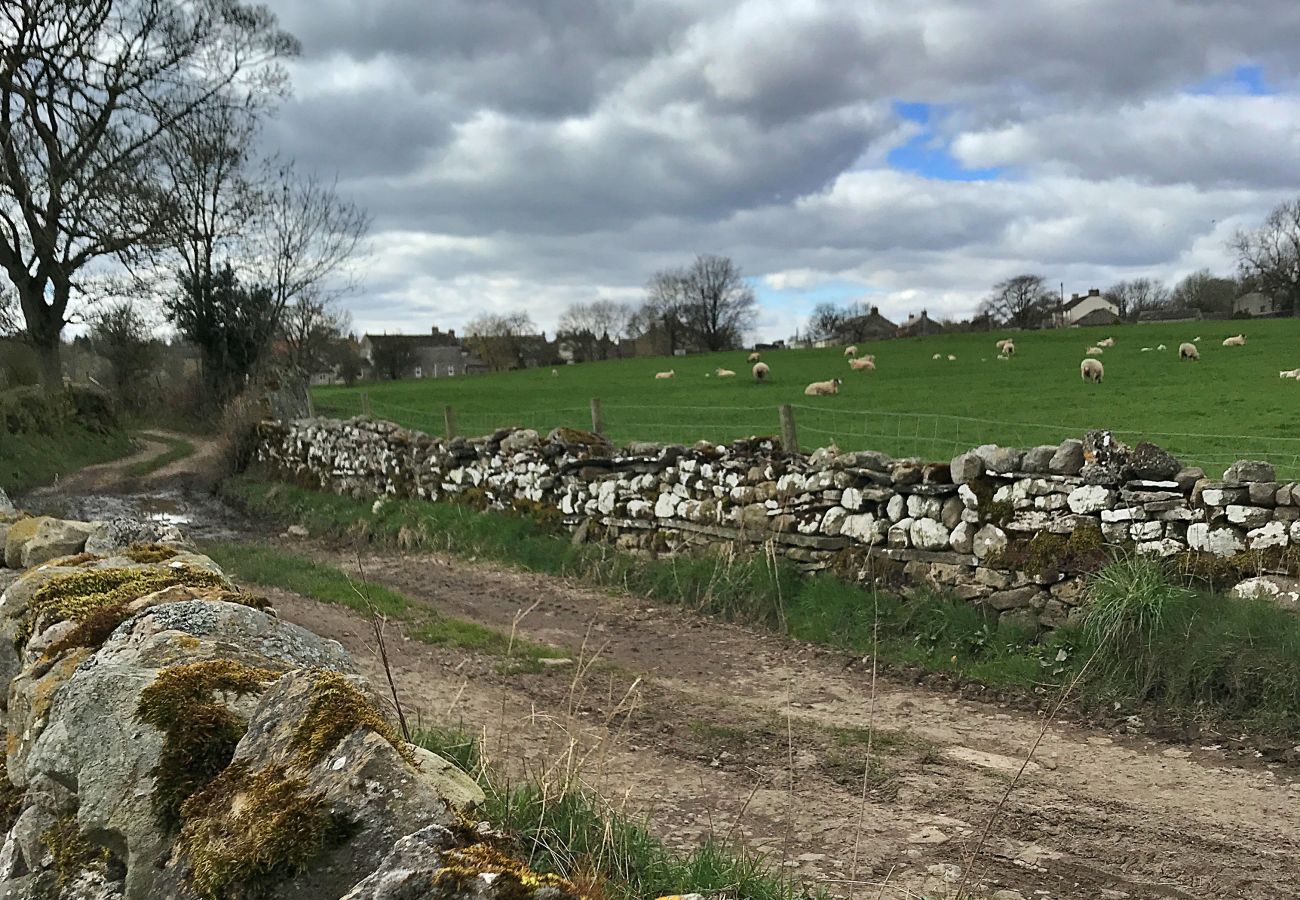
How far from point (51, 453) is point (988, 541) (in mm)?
20984

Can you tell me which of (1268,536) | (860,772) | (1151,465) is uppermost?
(1151,465)

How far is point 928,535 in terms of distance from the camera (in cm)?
801

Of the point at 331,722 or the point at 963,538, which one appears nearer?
the point at 331,722

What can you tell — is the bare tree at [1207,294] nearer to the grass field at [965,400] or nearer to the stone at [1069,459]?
the grass field at [965,400]

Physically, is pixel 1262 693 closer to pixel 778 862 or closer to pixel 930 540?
pixel 930 540

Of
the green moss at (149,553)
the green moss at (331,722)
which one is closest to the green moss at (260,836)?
the green moss at (331,722)

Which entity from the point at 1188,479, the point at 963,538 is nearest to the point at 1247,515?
the point at 1188,479

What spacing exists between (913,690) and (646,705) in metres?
1.99

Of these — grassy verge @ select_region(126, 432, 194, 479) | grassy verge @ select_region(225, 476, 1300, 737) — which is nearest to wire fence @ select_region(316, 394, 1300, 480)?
grassy verge @ select_region(225, 476, 1300, 737)

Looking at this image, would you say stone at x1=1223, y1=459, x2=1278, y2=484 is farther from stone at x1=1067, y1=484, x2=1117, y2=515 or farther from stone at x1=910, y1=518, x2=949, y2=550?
stone at x1=910, y1=518, x2=949, y2=550

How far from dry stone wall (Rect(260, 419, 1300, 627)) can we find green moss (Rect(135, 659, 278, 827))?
611cm

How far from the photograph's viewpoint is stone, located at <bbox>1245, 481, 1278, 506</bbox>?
6.48 metres

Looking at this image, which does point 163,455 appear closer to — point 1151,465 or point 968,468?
point 968,468

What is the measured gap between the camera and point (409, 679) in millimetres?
6766
